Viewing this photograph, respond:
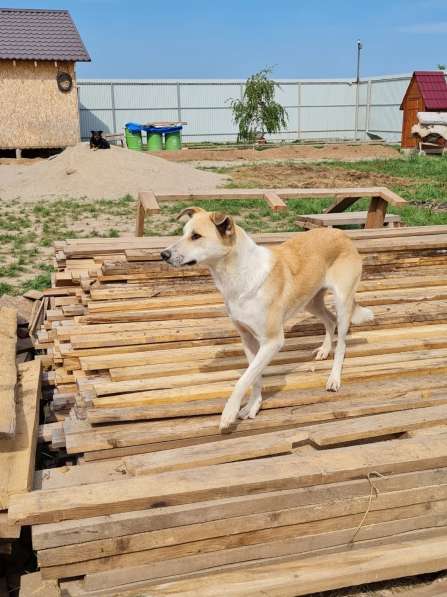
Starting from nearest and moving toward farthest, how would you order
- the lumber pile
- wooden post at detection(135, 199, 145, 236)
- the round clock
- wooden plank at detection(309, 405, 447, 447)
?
the lumber pile
wooden plank at detection(309, 405, 447, 447)
wooden post at detection(135, 199, 145, 236)
the round clock

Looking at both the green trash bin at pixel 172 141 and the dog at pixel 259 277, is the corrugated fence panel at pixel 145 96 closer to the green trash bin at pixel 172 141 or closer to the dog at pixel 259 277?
the green trash bin at pixel 172 141

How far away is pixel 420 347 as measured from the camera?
4871 mm

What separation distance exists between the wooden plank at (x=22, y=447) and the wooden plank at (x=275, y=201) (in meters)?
3.73

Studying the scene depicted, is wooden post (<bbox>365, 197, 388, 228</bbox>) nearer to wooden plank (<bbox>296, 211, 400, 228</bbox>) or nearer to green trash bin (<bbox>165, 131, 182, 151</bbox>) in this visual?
wooden plank (<bbox>296, 211, 400, 228</bbox>)

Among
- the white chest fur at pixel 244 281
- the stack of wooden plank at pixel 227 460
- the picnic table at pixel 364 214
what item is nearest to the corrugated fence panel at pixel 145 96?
the picnic table at pixel 364 214

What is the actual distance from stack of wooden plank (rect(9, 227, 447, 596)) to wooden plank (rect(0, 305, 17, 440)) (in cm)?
30

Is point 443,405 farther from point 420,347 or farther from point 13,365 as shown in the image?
point 13,365

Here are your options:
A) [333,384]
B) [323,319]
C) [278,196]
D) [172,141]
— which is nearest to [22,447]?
[333,384]

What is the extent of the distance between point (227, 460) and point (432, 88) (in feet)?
98.5

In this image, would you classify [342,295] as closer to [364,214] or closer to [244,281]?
[244,281]

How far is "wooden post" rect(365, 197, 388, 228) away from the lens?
8945 mm

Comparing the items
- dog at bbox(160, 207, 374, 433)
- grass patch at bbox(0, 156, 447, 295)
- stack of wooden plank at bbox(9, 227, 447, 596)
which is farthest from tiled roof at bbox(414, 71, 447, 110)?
dog at bbox(160, 207, 374, 433)

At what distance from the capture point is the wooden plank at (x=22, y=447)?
10.6ft

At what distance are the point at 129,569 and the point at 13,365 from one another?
232cm
